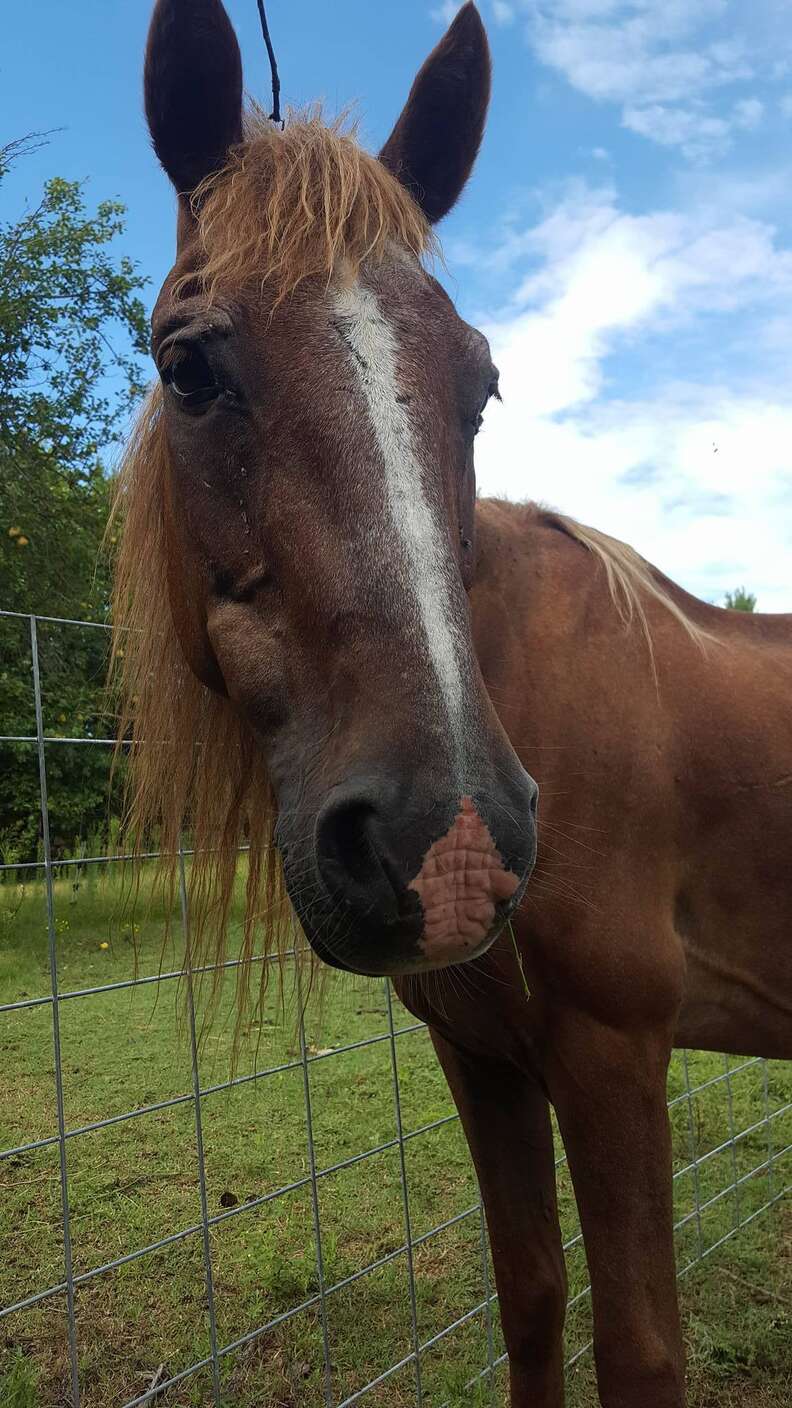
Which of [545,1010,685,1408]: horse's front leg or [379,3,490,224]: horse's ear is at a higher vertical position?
[379,3,490,224]: horse's ear

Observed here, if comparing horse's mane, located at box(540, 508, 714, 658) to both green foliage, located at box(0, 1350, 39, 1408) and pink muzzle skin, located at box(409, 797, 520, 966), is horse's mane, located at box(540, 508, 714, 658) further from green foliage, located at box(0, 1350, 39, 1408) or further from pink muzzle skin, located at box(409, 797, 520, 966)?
green foliage, located at box(0, 1350, 39, 1408)

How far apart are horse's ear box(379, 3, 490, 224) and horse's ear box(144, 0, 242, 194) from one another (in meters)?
0.34

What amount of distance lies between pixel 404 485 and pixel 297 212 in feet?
1.85

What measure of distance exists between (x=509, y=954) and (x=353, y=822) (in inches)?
29.7

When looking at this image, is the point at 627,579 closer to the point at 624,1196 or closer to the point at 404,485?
the point at 404,485

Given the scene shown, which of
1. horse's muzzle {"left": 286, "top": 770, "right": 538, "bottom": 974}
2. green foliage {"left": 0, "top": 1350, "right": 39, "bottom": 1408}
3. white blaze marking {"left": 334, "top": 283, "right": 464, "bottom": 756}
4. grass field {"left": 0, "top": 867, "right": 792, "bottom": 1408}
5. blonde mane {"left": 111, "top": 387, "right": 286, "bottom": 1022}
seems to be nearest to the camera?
horse's muzzle {"left": 286, "top": 770, "right": 538, "bottom": 974}

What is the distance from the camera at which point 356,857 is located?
1.10 m

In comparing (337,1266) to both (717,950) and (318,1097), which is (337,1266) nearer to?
(318,1097)

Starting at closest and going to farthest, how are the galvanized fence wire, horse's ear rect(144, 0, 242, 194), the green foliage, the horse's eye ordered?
1. the horse's eye
2. horse's ear rect(144, 0, 242, 194)
3. the galvanized fence wire
4. the green foliage

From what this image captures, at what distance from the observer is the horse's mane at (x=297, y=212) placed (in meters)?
1.41

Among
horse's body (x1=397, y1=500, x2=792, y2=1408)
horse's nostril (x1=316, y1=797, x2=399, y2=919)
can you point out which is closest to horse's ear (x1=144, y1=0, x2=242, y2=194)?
horse's body (x1=397, y1=500, x2=792, y2=1408)

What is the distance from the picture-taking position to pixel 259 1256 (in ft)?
9.84

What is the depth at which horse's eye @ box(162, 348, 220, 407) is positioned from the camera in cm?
141

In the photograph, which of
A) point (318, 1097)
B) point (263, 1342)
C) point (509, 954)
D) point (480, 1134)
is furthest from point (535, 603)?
point (318, 1097)
